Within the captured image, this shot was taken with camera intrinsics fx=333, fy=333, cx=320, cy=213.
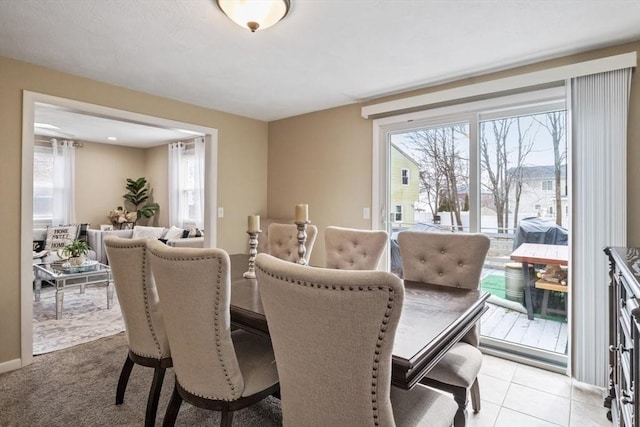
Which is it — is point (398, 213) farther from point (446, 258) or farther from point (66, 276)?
point (66, 276)

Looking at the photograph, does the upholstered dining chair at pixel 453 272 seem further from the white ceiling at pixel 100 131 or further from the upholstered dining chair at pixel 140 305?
the white ceiling at pixel 100 131

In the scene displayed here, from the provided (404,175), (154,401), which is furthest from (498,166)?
(154,401)

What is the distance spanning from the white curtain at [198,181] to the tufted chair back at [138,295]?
4.23m

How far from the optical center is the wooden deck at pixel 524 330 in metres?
2.61

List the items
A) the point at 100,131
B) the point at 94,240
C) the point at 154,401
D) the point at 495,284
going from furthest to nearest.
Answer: the point at 94,240
the point at 100,131
the point at 495,284
the point at 154,401

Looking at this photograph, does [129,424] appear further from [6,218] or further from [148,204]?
[148,204]

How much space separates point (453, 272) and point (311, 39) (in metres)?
1.70

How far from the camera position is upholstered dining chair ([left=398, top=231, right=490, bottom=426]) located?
1.53 m

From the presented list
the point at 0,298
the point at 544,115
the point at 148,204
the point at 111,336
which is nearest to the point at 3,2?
the point at 0,298

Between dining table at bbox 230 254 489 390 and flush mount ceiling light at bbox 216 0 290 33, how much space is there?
1.40m

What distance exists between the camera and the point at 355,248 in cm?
246

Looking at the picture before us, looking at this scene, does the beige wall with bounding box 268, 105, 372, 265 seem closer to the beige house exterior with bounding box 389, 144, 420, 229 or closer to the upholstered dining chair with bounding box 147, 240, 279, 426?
the beige house exterior with bounding box 389, 144, 420, 229

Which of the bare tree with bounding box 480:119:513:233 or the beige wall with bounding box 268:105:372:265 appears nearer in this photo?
the bare tree with bounding box 480:119:513:233

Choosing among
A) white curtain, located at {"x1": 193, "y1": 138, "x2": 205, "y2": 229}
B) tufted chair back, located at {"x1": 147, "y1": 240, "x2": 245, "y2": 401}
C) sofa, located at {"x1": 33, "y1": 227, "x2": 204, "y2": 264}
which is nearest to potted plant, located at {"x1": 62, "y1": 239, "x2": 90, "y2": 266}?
sofa, located at {"x1": 33, "y1": 227, "x2": 204, "y2": 264}
